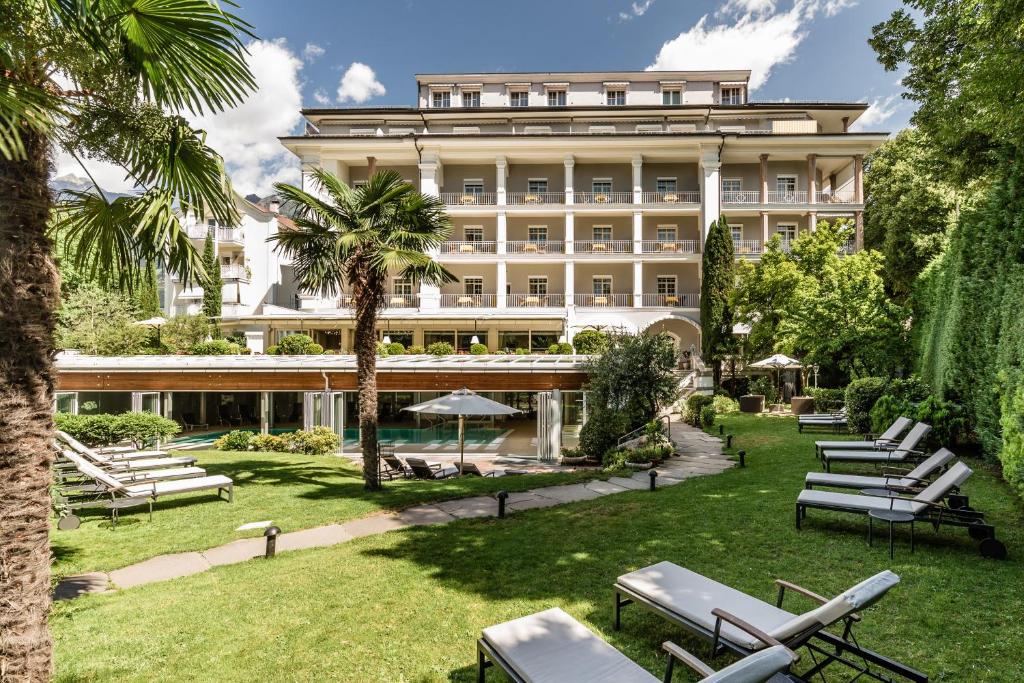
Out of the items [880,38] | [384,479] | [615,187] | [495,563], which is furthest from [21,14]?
[615,187]

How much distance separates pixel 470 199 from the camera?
3083cm

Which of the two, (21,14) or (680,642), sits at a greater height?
(21,14)

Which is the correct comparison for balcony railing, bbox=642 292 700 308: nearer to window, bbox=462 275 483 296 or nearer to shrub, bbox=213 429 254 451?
window, bbox=462 275 483 296

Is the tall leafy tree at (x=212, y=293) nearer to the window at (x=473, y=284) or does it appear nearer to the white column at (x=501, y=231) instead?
the window at (x=473, y=284)

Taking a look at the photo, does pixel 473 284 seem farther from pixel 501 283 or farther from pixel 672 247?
pixel 672 247

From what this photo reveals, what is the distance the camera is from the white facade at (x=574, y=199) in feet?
96.2

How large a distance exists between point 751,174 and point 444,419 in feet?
80.8

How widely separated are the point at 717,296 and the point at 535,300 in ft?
33.0

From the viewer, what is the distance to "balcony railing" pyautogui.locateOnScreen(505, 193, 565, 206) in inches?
1212

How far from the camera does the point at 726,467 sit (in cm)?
1190

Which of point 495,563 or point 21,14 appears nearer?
point 21,14

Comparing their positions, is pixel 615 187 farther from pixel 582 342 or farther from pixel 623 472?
pixel 623 472

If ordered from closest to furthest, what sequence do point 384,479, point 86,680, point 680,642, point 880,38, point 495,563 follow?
point 86,680, point 680,642, point 495,563, point 384,479, point 880,38

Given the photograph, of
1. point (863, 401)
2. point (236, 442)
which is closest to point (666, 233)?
point (863, 401)
